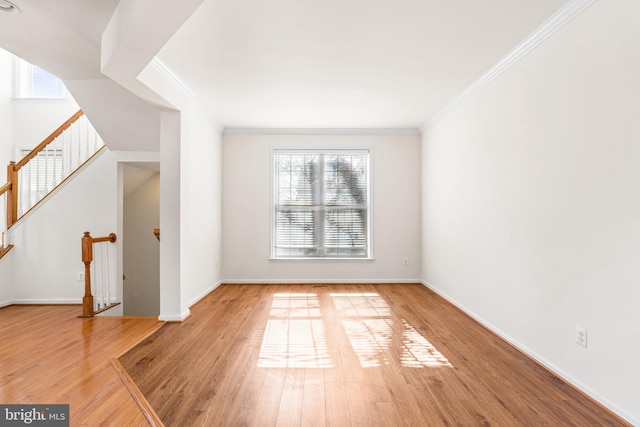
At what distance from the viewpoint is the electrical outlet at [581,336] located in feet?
7.64

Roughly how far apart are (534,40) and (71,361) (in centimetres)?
454

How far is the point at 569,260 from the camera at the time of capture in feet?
8.16

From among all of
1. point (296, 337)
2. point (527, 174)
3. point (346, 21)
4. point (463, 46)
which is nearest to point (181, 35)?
point (346, 21)

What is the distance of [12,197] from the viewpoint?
15.3 ft

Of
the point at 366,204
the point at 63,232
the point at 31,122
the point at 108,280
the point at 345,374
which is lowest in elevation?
the point at 345,374

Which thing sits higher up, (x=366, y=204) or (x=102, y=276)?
(x=366, y=204)

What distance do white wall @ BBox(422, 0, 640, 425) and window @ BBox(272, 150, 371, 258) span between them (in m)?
2.43

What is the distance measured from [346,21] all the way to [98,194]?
4.09 m

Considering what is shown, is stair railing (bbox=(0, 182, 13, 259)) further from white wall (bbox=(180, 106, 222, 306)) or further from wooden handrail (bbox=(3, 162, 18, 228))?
white wall (bbox=(180, 106, 222, 306))

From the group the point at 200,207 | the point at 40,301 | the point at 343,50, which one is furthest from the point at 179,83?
the point at 40,301

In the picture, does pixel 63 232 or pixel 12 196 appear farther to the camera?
pixel 63 232

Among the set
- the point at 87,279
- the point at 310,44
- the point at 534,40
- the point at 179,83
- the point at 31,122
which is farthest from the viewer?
the point at 31,122

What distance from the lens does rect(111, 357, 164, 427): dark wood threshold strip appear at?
202cm

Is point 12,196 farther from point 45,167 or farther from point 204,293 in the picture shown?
point 204,293
